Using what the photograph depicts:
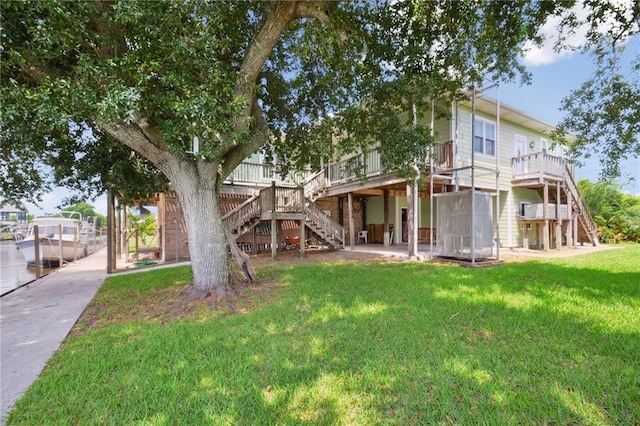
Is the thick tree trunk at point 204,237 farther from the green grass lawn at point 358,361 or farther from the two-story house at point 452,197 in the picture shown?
the two-story house at point 452,197

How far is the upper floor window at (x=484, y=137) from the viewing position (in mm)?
13273

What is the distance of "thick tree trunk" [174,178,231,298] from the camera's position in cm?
577

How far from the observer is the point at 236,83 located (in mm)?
5547

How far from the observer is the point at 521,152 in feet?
50.8

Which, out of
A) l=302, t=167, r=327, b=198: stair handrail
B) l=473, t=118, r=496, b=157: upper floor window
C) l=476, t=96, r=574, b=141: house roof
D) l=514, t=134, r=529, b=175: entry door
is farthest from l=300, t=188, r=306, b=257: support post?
l=514, t=134, r=529, b=175: entry door

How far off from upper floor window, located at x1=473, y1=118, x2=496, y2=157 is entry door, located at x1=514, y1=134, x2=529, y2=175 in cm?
188

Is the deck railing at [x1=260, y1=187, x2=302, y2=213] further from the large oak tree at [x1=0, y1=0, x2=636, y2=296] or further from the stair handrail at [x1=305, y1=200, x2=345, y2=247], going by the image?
the large oak tree at [x1=0, y1=0, x2=636, y2=296]

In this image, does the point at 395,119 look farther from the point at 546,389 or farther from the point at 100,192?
the point at 100,192

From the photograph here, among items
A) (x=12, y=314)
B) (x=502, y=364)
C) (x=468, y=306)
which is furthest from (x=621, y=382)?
(x=12, y=314)

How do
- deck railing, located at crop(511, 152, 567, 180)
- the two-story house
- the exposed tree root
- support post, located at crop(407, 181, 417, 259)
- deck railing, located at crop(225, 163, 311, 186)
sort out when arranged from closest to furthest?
the exposed tree root < the two-story house < support post, located at crop(407, 181, 417, 259) < deck railing, located at crop(511, 152, 567, 180) < deck railing, located at crop(225, 163, 311, 186)

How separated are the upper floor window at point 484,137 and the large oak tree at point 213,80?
6588 mm

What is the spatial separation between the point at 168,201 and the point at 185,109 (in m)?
8.85

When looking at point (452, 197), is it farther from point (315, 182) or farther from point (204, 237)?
point (204, 237)

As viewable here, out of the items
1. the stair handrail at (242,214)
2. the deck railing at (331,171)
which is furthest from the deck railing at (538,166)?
the stair handrail at (242,214)
